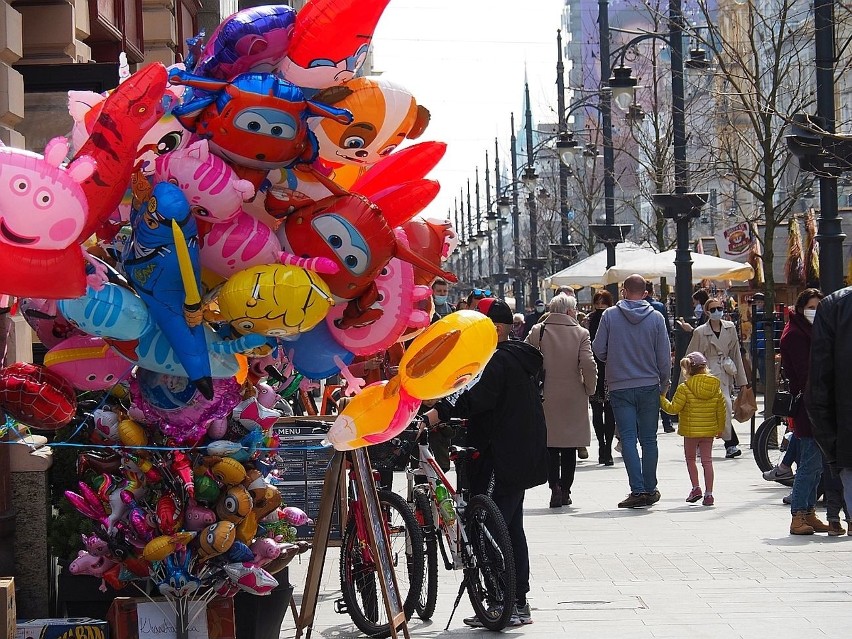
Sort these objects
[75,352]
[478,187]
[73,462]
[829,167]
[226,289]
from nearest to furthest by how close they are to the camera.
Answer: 1. [226,289]
2. [75,352]
3. [73,462]
4. [829,167]
5. [478,187]

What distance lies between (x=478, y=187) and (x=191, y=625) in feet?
229

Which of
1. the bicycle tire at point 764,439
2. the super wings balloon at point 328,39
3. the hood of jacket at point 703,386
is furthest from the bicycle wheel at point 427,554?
the bicycle tire at point 764,439

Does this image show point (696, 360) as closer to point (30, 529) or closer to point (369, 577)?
point (369, 577)

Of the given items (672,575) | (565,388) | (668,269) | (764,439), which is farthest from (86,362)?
(668,269)

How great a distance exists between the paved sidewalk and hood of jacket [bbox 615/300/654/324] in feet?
6.09

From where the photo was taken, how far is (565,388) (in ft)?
45.3

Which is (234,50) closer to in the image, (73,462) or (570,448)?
(73,462)

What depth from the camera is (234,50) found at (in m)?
5.62

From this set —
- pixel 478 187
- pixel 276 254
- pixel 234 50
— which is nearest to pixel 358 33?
pixel 234 50

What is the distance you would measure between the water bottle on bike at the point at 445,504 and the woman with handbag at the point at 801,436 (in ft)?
12.9

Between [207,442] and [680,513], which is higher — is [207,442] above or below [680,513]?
above

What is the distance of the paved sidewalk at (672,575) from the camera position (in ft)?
27.8

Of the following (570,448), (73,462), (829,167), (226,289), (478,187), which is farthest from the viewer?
(478,187)

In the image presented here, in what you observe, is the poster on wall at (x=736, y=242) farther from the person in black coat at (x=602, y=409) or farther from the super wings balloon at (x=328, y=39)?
the super wings balloon at (x=328, y=39)
